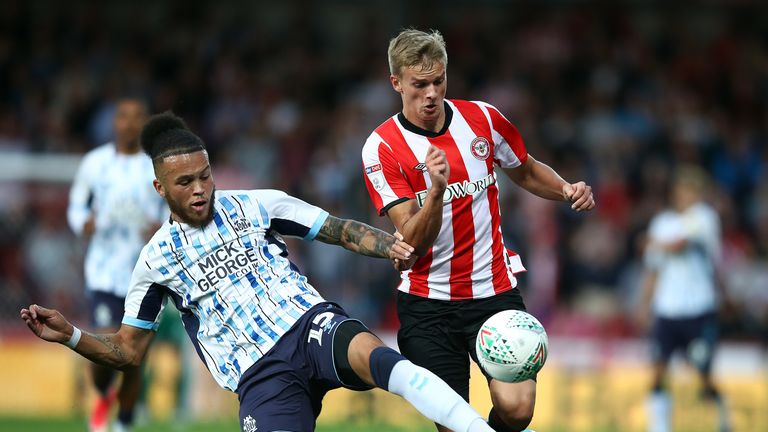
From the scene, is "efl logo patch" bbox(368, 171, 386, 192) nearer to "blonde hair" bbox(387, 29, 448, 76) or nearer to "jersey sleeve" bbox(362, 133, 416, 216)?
"jersey sleeve" bbox(362, 133, 416, 216)

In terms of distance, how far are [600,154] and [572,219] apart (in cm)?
130

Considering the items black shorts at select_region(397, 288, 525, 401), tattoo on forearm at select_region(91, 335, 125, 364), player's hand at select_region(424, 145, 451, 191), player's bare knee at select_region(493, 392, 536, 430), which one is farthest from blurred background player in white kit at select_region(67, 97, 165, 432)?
player's hand at select_region(424, 145, 451, 191)

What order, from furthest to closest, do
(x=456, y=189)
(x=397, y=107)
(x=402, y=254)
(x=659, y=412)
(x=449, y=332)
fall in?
(x=397, y=107), (x=659, y=412), (x=449, y=332), (x=456, y=189), (x=402, y=254)

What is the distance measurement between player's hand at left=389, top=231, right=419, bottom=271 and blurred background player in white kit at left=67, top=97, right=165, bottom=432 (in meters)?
3.82

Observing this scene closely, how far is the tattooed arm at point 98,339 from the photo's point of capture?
223 inches

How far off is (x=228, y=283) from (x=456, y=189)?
1290mm

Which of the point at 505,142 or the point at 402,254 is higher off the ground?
the point at 505,142

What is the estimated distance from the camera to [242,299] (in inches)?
229

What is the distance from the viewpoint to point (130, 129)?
29.9ft

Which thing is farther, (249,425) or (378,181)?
(378,181)

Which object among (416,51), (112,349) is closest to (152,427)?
(112,349)

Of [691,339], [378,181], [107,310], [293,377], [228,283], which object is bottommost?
[691,339]

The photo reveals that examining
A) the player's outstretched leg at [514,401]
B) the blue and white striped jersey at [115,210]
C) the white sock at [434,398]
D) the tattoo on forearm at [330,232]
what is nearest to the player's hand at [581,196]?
the player's outstretched leg at [514,401]

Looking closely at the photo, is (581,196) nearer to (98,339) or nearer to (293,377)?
(293,377)
